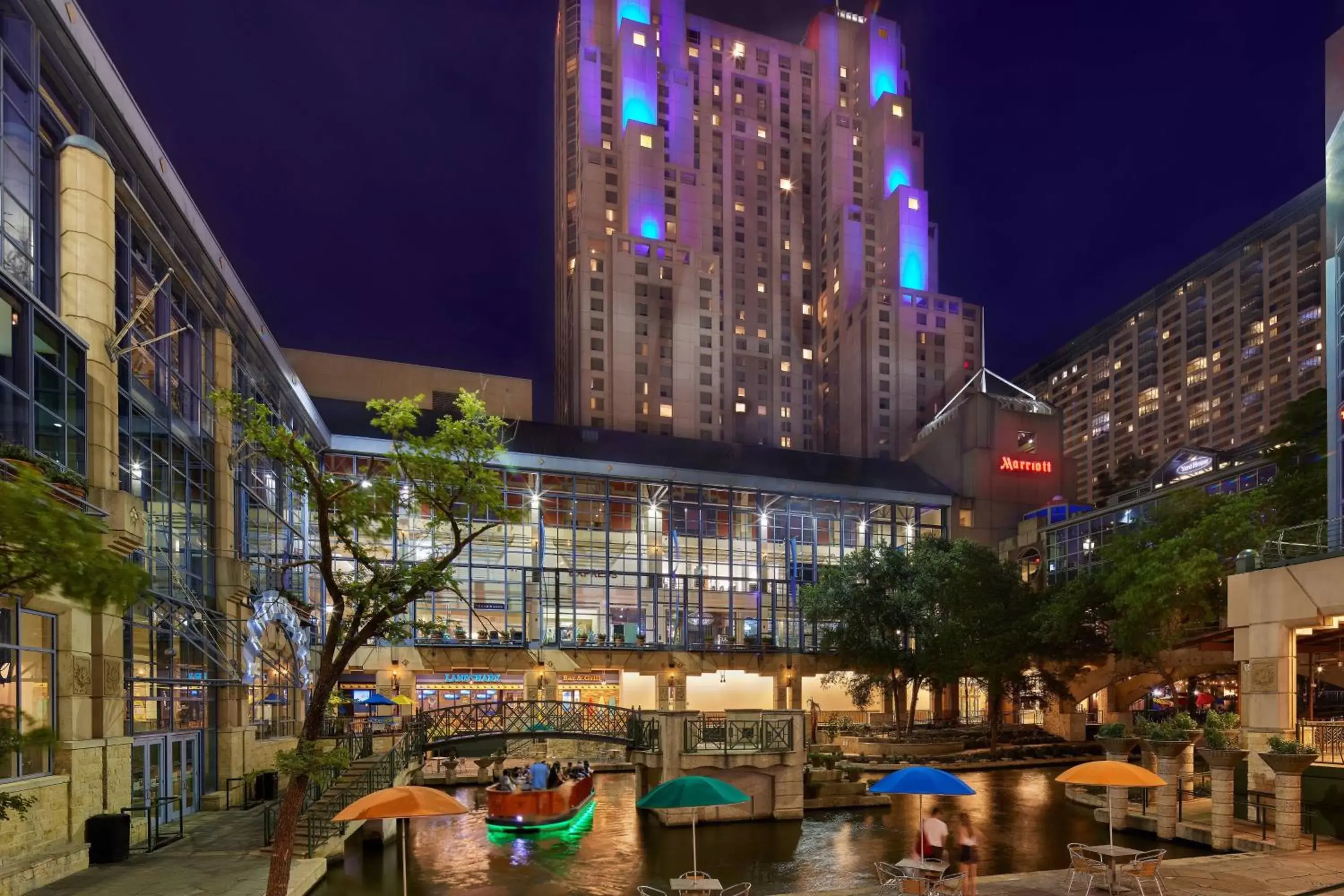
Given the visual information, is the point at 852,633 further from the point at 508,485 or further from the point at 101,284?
the point at 101,284

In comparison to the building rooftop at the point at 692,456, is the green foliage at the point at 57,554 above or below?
below

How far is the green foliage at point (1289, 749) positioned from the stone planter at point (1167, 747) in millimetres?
2286

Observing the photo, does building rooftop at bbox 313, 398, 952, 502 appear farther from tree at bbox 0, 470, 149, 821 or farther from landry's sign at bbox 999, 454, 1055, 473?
tree at bbox 0, 470, 149, 821

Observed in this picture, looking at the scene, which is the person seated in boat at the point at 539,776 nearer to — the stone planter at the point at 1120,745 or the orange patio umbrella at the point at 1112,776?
the orange patio umbrella at the point at 1112,776

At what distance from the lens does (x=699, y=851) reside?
2292cm

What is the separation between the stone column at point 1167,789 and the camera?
2278 cm

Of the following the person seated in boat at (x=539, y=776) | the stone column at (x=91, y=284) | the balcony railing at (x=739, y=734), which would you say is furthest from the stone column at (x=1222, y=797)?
the stone column at (x=91, y=284)

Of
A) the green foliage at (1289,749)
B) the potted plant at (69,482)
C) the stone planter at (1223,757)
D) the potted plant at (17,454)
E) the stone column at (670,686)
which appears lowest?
the stone column at (670,686)

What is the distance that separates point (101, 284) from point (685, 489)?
1713 inches

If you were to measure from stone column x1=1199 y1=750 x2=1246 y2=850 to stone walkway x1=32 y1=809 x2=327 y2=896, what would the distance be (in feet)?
61.1

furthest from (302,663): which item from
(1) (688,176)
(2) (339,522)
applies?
(1) (688,176)

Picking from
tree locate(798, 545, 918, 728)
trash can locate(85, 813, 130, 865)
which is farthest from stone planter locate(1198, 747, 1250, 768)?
tree locate(798, 545, 918, 728)

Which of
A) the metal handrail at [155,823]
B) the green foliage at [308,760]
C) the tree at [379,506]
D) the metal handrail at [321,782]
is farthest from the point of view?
the metal handrail at [155,823]

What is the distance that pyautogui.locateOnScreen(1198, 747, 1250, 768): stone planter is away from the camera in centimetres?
2094
